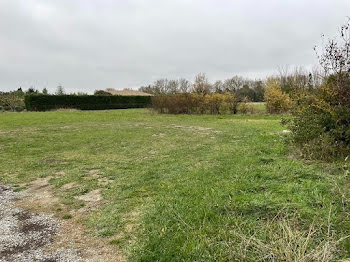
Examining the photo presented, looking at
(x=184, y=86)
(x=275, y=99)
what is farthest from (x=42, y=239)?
(x=184, y=86)

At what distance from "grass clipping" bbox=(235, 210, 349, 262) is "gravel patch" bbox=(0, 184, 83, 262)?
1509 millimetres

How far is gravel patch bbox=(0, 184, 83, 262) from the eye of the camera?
244 cm

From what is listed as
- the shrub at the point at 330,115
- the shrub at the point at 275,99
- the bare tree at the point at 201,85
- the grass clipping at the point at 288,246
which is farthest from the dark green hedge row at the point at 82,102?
the grass clipping at the point at 288,246

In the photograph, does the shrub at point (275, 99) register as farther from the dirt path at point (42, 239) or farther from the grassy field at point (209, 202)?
the dirt path at point (42, 239)

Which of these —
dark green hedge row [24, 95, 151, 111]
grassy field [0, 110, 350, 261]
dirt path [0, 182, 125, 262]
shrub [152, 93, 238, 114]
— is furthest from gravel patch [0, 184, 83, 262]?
dark green hedge row [24, 95, 151, 111]

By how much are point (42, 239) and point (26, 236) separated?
0.71ft

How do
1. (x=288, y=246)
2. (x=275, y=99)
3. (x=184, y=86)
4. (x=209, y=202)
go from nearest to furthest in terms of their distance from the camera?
(x=288, y=246) → (x=209, y=202) → (x=275, y=99) → (x=184, y=86)

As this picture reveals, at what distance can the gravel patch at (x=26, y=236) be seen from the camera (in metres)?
2.44

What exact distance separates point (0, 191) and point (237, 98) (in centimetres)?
1935

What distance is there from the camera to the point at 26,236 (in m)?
2.83

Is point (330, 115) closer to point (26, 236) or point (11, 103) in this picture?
point (26, 236)

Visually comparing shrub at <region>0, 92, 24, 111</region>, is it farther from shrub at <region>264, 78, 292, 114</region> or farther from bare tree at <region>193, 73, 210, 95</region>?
shrub at <region>264, 78, 292, 114</region>

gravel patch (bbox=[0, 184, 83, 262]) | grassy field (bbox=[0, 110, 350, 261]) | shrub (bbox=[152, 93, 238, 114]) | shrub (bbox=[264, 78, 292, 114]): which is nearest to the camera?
grassy field (bbox=[0, 110, 350, 261])

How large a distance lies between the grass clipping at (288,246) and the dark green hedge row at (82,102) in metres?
29.7
